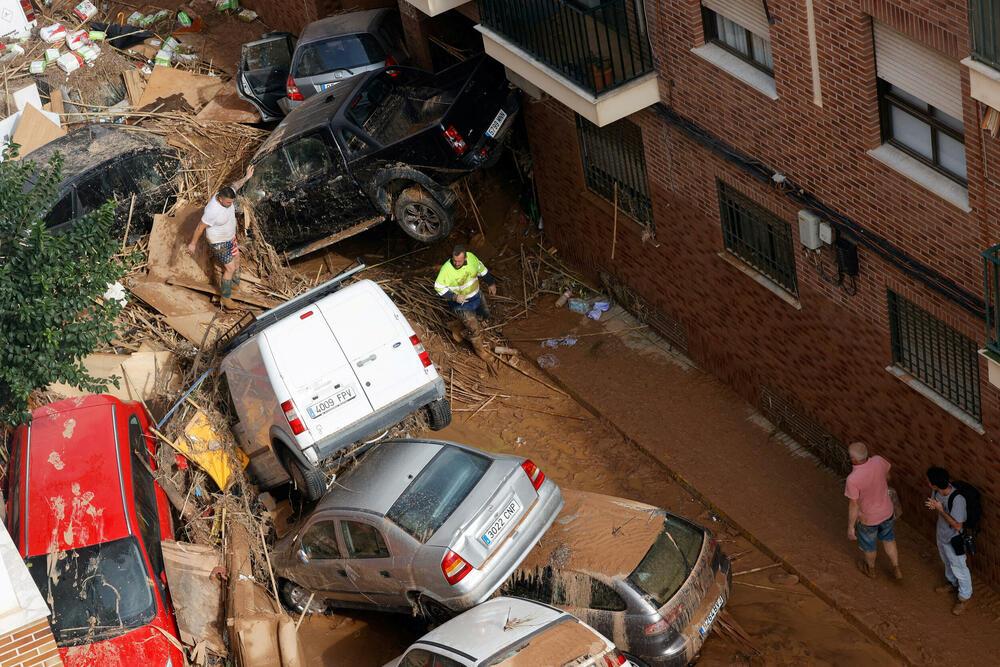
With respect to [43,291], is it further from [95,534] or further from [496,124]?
[496,124]

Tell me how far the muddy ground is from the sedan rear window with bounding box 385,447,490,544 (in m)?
1.71

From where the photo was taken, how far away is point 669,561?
1116 cm

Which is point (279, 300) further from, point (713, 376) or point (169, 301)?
point (713, 376)

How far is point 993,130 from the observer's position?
9.30m

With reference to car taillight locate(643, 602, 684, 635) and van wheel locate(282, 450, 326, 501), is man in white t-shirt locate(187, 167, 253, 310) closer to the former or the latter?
van wheel locate(282, 450, 326, 501)

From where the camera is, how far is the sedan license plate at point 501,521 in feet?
38.3

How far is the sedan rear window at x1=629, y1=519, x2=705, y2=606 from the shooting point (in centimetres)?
1097

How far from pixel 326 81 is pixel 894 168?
11.8m

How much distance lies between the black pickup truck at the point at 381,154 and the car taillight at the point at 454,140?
0.01m

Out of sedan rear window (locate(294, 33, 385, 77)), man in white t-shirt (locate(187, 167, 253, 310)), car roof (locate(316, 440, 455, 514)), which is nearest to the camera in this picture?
car roof (locate(316, 440, 455, 514))

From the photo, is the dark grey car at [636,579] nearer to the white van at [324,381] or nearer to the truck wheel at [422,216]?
the white van at [324,381]

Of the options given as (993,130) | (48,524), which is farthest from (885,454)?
(48,524)

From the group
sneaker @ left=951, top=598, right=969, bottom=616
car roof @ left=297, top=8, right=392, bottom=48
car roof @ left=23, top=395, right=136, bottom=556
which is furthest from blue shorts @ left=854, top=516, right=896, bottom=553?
car roof @ left=297, top=8, right=392, bottom=48

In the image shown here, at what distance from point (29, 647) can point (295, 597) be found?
399cm
